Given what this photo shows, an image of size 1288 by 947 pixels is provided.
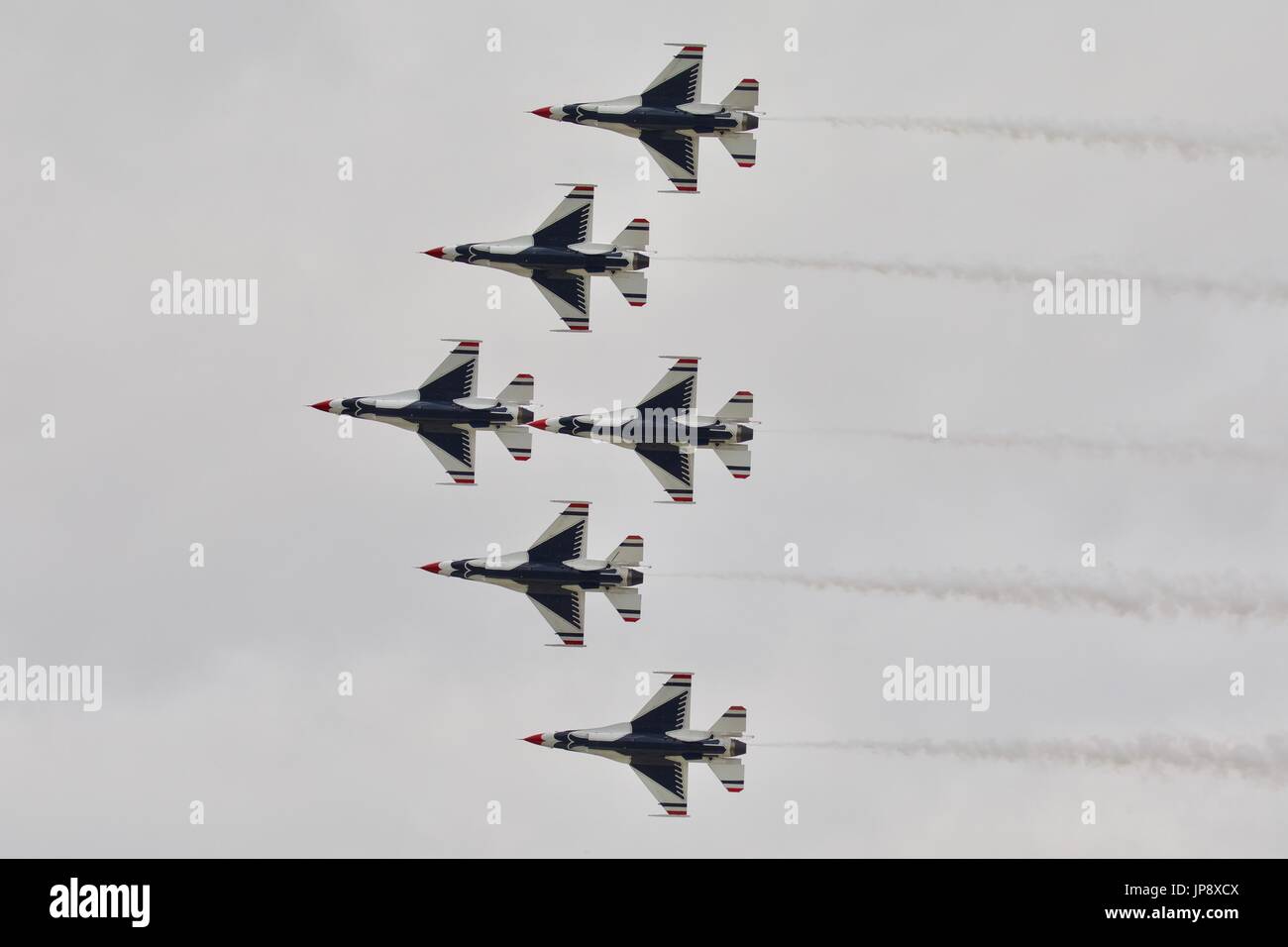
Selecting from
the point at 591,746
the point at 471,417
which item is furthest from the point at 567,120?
the point at 591,746

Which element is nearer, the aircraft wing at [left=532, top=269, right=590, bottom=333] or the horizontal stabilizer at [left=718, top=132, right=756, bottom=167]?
the horizontal stabilizer at [left=718, top=132, right=756, bottom=167]

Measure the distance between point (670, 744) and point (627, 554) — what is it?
340 inches

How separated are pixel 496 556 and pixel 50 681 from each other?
820 inches

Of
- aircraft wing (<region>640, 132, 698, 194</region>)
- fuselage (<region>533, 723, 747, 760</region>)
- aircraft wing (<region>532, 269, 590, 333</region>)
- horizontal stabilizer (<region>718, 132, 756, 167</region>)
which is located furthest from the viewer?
aircraft wing (<region>532, 269, 590, 333</region>)

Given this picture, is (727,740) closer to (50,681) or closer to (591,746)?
(591,746)

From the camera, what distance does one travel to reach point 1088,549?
4862 inches

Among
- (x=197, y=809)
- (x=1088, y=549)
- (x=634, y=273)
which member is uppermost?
(x=634, y=273)

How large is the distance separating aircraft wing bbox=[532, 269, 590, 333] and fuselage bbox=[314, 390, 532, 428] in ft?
16.4

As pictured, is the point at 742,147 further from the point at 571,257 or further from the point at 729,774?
the point at 729,774

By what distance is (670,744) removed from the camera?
406ft

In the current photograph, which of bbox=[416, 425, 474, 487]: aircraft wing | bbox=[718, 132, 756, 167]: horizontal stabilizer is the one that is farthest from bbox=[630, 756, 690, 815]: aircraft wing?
bbox=[718, 132, 756, 167]: horizontal stabilizer

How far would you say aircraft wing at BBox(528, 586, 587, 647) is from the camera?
126 m

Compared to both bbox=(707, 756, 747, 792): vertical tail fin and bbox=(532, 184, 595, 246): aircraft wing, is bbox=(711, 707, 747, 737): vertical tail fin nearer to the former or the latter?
bbox=(707, 756, 747, 792): vertical tail fin

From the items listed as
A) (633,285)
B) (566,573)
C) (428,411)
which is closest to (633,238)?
(633,285)
